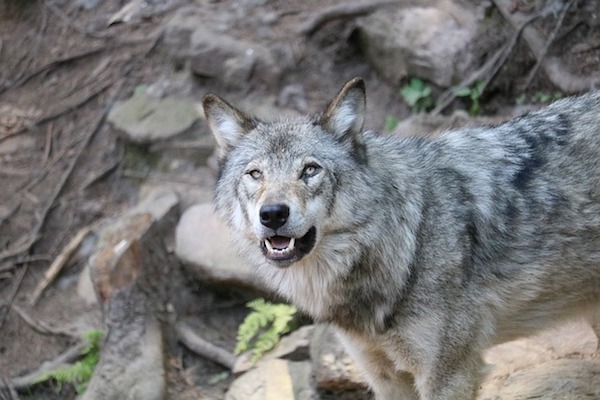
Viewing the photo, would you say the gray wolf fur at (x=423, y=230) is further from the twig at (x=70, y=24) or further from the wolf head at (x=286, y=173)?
the twig at (x=70, y=24)

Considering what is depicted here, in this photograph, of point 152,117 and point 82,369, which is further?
point 152,117

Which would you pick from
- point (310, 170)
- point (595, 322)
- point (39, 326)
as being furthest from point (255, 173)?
point (39, 326)

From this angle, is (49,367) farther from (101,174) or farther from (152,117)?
(152,117)

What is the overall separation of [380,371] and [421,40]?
5086mm

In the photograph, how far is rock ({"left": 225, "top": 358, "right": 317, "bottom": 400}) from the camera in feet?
19.4

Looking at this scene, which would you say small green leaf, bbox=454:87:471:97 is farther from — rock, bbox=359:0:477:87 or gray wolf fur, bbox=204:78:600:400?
gray wolf fur, bbox=204:78:600:400

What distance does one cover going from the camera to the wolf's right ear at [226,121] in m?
4.69

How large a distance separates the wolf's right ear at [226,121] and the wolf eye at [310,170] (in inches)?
23.5

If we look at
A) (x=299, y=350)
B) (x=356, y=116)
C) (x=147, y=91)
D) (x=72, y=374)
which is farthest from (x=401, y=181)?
(x=147, y=91)

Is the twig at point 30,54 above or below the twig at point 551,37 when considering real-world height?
below

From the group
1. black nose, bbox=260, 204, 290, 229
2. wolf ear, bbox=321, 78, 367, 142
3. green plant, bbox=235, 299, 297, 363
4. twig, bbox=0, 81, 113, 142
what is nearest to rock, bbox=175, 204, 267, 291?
green plant, bbox=235, 299, 297, 363

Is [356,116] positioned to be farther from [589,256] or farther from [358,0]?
[358,0]

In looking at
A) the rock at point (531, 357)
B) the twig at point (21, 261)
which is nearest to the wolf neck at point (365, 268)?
the rock at point (531, 357)

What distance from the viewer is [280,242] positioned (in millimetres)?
4105
